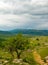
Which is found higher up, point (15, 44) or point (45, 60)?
point (15, 44)

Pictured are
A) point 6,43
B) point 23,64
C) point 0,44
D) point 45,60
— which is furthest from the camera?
point 0,44

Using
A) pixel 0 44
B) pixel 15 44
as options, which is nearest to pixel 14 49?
pixel 15 44

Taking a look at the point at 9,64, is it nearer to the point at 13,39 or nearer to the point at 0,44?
the point at 13,39

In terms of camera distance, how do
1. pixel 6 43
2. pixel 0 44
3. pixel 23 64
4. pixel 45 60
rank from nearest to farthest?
pixel 23 64 < pixel 45 60 < pixel 6 43 < pixel 0 44

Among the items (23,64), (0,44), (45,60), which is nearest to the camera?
(23,64)

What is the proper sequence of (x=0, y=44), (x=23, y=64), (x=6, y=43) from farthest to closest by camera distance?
(x=0, y=44), (x=6, y=43), (x=23, y=64)

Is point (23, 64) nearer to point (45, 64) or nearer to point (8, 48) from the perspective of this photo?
point (45, 64)

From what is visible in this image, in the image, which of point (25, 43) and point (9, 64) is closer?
point (9, 64)

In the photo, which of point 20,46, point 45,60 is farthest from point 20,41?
point 45,60

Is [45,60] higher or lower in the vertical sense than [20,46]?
lower
